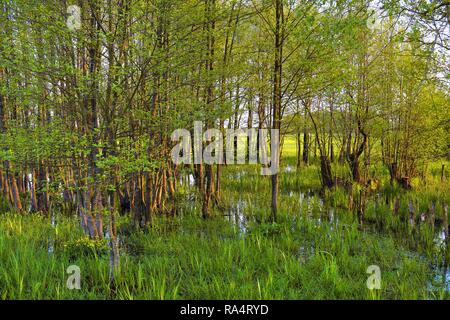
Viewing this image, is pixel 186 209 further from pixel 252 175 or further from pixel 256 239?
pixel 252 175

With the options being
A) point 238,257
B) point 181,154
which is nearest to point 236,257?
point 238,257

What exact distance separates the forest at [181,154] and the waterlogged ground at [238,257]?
1.4 inches

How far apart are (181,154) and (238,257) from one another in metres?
3.44

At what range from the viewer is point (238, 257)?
5.16 meters

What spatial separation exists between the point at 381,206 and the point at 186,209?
5.61 m

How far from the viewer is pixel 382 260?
17.0 ft

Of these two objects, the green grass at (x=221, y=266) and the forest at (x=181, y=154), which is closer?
the green grass at (x=221, y=266)

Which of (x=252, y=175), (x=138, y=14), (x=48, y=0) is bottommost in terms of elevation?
(x=252, y=175)

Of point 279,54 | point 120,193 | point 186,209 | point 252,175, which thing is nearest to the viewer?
point 279,54

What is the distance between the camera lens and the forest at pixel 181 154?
4.08 m

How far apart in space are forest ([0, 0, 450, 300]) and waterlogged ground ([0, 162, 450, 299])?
4 centimetres

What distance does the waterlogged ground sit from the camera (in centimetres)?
397

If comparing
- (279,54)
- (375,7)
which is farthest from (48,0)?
(375,7)
